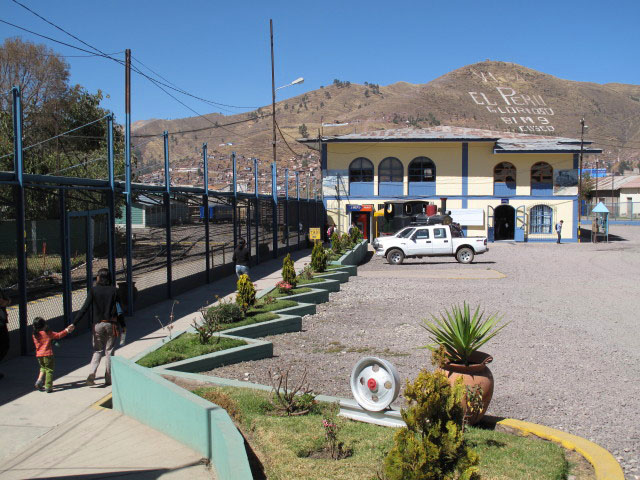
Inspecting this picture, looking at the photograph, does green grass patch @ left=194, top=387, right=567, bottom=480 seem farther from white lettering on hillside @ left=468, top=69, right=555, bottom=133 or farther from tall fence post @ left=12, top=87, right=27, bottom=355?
white lettering on hillside @ left=468, top=69, right=555, bottom=133

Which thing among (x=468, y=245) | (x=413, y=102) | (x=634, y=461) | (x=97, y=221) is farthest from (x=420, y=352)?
(x=413, y=102)

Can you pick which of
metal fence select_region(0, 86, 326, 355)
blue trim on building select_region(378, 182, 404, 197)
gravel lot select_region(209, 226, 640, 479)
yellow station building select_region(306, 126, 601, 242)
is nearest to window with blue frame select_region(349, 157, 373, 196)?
yellow station building select_region(306, 126, 601, 242)

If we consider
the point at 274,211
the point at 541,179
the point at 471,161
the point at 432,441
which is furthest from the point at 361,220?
the point at 432,441

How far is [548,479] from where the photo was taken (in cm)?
496

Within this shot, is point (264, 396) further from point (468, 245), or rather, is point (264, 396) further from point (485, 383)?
point (468, 245)

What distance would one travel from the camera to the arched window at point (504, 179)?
4266 cm

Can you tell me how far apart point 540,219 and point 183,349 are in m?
38.4

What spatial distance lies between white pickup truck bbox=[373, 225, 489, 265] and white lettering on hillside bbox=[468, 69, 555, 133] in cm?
12986

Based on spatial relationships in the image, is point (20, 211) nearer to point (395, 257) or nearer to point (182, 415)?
point (182, 415)

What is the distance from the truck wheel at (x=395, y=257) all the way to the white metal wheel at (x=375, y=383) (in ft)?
69.3

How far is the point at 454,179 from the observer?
42.7 metres

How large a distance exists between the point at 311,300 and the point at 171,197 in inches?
175

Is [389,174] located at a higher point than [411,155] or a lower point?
lower

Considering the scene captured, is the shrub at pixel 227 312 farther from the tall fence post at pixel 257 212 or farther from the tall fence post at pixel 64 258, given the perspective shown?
the tall fence post at pixel 257 212
